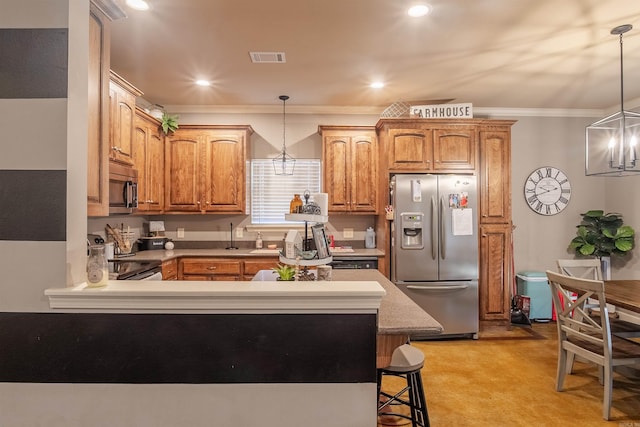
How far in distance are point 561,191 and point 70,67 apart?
212 inches

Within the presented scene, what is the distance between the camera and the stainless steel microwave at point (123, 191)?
9.64 ft

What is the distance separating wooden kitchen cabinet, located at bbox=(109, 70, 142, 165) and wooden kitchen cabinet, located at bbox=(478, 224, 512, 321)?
12.2 ft

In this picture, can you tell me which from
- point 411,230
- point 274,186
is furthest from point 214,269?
point 411,230

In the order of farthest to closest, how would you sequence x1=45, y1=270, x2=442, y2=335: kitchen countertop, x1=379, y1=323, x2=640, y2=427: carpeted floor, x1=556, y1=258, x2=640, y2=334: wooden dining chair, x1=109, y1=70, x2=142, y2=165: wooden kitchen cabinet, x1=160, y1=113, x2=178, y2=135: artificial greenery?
x1=160, y1=113, x2=178, y2=135: artificial greenery → x1=556, y1=258, x2=640, y2=334: wooden dining chair → x1=109, y1=70, x2=142, y2=165: wooden kitchen cabinet → x1=379, y1=323, x2=640, y2=427: carpeted floor → x1=45, y1=270, x2=442, y2=335: kitchen countertop

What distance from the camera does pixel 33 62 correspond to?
4.39ft

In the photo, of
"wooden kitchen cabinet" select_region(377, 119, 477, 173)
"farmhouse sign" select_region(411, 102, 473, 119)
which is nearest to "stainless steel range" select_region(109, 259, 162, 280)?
"wooden kitchen cabinet" select_region(377, 119, 477, 173)

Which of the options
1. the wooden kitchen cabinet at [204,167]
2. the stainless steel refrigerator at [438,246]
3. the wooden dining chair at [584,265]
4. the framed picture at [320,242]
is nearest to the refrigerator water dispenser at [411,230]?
the stainless steel refrigerator at [438,246]

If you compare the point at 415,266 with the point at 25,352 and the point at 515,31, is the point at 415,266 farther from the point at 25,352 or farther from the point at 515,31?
the point at 25,352

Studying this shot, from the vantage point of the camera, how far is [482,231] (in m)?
4.11

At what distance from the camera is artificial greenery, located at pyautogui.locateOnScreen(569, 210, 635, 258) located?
14.0 feet

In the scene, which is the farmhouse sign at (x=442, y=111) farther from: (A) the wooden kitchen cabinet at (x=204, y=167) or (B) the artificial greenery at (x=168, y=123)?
(B) the artificial greenery at (x=168, y=123)

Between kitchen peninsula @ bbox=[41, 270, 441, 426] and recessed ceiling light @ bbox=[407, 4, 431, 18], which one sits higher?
recessed ceiling light @ bbox=[407, 4, 431, 18]

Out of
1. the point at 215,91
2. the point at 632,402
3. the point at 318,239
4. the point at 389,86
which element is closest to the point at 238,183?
the point at 215,91

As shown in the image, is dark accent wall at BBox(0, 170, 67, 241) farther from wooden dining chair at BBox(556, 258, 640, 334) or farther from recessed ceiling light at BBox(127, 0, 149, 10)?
wooden dining chair at BBox(556, 258, 640, 334)
